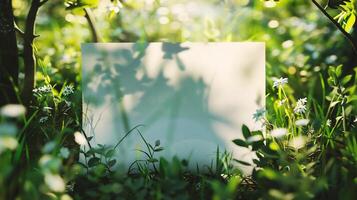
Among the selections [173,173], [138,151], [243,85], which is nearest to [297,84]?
[243,85]

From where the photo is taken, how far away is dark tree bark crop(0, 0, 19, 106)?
71.2 inches

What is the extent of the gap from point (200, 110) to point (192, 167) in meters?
0.21

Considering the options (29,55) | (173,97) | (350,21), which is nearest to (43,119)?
(29,55)

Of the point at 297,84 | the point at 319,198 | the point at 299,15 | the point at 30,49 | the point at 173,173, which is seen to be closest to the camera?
the point at 173,173

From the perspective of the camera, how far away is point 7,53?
1.86m

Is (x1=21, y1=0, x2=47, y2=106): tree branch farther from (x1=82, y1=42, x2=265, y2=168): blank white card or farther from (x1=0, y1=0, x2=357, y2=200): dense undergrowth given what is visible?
(x1=82, y1=42, x2=265, y2=168): blank white card

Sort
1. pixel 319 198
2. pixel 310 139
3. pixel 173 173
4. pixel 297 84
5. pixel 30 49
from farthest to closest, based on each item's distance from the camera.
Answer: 1. pixel 297 84
2. pixel 30 49
3. pixel 310 139
4. pixel 319 198
5. pixel 173 173

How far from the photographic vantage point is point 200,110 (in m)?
1.77

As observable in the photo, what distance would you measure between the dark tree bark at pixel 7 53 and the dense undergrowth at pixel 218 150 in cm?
5

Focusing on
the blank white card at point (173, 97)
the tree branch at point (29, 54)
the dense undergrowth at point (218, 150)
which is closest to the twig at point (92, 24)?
the dense undergrowth at point (218, 150)

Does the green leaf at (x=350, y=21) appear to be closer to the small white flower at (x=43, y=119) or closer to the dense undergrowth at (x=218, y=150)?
the dense undergrowth at (x=218, y=150)

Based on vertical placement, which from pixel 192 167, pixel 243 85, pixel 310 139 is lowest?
pixel 192 167

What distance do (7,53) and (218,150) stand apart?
0.86 m

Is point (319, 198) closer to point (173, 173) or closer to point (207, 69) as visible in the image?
point (173, 173)
